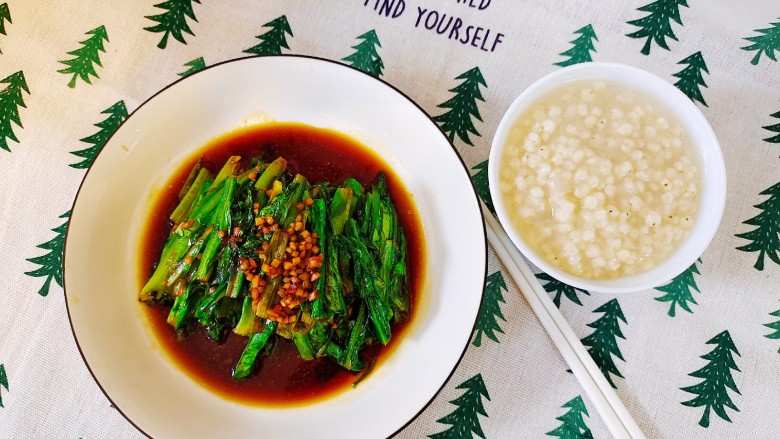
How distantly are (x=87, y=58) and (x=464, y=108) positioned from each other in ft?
5.80

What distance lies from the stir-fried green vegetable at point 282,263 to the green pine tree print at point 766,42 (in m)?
1.86

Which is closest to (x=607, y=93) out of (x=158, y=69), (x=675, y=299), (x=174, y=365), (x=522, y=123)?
(x=522, y=123)

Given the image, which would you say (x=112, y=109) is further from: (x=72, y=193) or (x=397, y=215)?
(x=397, y=215)

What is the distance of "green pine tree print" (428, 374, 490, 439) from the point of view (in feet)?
8.62

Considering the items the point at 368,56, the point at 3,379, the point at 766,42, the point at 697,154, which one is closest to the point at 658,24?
the point at 766,42

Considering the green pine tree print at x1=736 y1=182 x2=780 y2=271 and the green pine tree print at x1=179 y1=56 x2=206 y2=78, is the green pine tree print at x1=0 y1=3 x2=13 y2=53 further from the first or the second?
the green pine tree print at x1=736 y1=182 x2=780 y2=271

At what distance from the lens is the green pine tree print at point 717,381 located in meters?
2.66

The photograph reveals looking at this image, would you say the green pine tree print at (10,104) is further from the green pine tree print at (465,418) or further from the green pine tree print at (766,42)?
the green pine tree print at (766,42)

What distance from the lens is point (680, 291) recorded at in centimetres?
269

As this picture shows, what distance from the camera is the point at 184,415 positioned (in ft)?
8.21

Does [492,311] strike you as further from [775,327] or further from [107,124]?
[107,124]

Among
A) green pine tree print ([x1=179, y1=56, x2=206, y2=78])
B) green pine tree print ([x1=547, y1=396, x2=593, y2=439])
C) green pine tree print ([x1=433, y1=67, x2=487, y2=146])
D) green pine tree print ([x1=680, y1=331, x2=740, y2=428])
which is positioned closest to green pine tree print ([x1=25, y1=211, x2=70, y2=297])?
green pine tree print ([x1=179, y1=56, x2=206, y2=78])

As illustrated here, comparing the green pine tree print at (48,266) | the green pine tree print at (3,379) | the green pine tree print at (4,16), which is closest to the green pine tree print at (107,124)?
the green pine tree print at (48,266)

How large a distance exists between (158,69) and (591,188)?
2003 mm
